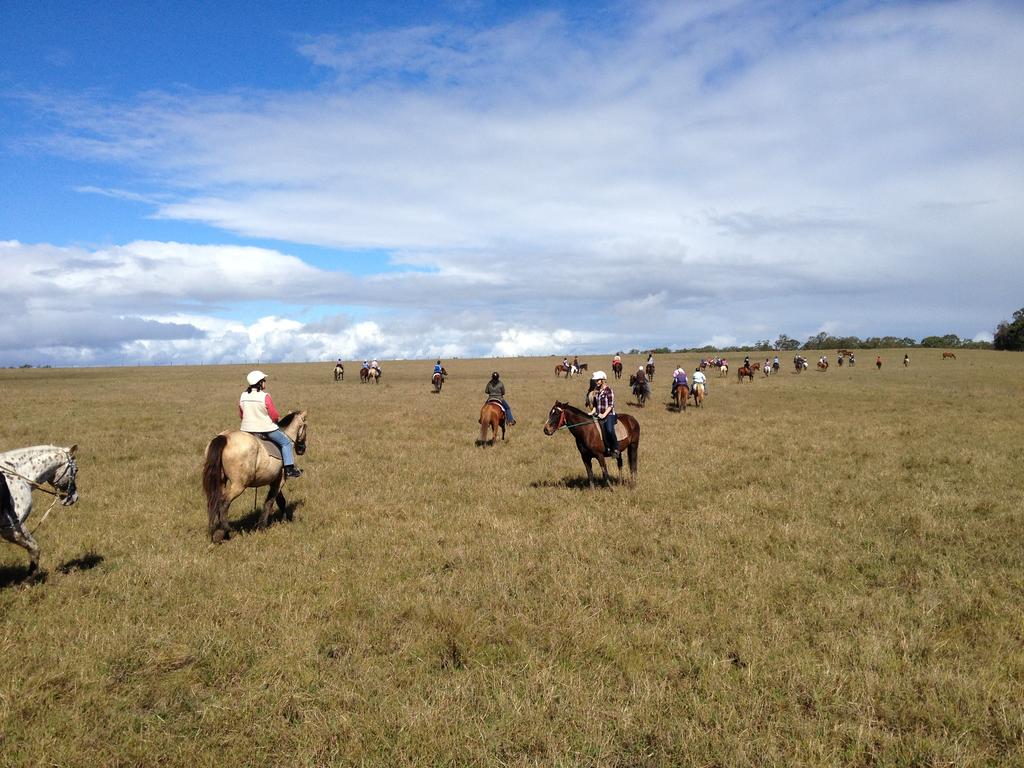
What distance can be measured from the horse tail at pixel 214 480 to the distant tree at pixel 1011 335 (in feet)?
424

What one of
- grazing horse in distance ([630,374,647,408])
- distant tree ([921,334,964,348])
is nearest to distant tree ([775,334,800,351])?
distant tree ([921,334,964,348])

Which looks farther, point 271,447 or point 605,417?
point 605,417

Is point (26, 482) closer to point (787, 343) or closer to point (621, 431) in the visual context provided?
point (621, 431)

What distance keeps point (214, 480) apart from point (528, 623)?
18.0ft

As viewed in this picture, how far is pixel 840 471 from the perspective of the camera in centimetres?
1409

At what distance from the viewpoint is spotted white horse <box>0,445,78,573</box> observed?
7.00 meters

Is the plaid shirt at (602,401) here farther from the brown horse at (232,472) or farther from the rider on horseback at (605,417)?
the brown horse at (232,472)

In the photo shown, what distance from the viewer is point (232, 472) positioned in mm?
9250

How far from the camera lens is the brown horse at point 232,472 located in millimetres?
8953

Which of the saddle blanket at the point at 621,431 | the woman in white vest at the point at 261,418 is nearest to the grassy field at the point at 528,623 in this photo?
the saddle blanket at the point at 621,431

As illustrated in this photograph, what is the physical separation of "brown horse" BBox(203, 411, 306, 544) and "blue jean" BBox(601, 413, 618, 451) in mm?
6244

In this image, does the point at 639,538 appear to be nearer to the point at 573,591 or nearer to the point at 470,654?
the point at 573,591

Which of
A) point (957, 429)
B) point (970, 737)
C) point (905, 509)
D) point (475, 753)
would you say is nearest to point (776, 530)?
point (905, 509)

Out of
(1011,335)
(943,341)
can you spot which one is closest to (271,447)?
(1011,335)
